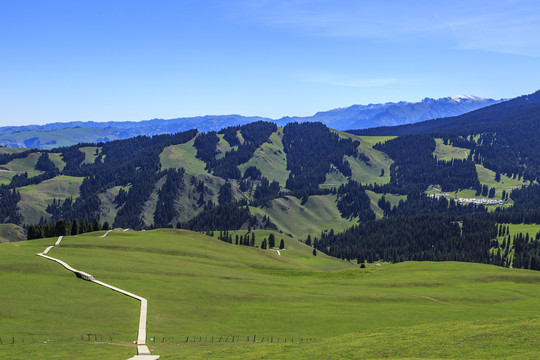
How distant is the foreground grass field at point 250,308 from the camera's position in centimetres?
5894

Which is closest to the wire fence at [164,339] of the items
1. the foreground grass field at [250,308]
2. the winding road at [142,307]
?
the foreground grass field at [250,308]

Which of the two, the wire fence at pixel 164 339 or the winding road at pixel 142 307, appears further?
the wire fence at pixel 164 339

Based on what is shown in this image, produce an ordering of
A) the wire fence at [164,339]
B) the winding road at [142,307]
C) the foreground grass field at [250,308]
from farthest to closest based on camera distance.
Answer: the wire fence at [164,339], the foreground grass field at [250,308], the winding road at [142,307]

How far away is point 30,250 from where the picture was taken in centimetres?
12888

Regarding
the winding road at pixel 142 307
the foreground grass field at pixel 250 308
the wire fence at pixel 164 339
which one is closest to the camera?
the winding road at pixel 142 307

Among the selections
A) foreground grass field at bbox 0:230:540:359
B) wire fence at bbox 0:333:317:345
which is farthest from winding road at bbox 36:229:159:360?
wire fence at bbox 0:333:317:345

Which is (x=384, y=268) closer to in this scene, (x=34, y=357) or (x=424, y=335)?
(x=424, y=335)

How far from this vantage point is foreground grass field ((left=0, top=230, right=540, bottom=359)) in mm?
58938

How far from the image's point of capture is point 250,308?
9262 centimetres

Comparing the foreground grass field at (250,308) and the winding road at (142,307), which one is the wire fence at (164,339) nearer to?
the foreground grass field at (250,308)

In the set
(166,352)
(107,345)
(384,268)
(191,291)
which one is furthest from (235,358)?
(384,268)

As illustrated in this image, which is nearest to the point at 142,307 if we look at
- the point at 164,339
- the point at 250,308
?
the point at 164,339

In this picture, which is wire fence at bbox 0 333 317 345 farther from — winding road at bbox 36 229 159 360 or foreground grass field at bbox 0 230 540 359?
winding road at bbox 36 229 159 360

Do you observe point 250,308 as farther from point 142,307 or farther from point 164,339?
point 164,339
